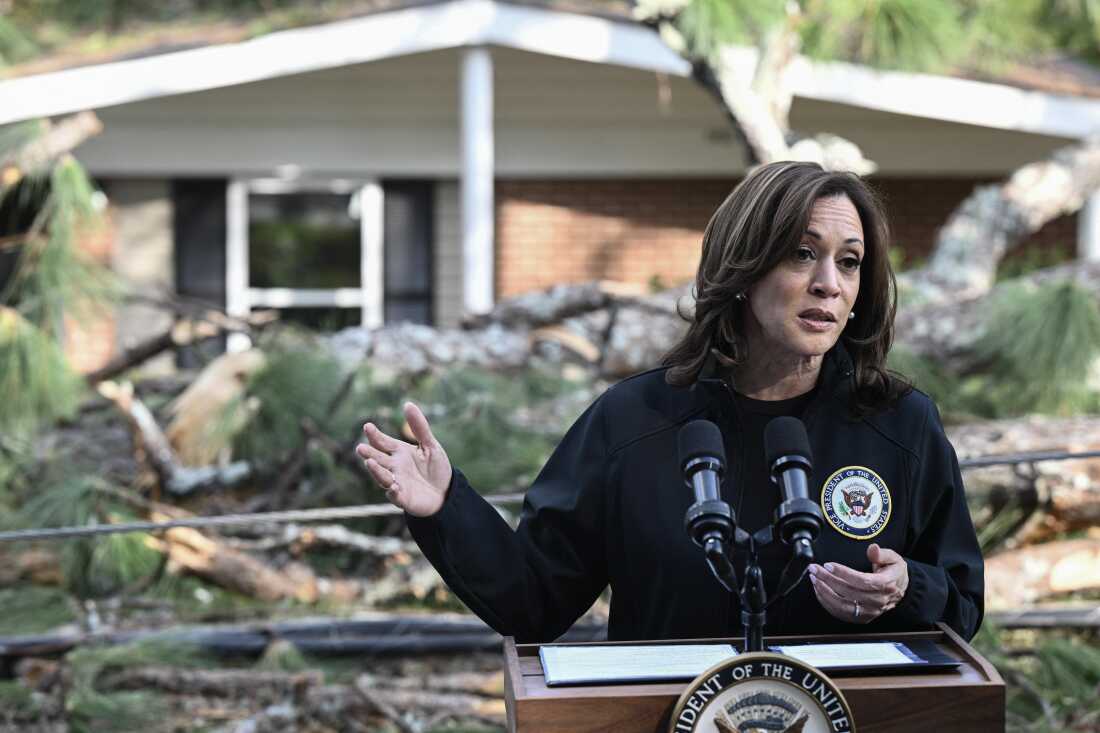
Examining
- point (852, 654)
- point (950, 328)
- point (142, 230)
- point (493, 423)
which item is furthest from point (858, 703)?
point (142, 230)

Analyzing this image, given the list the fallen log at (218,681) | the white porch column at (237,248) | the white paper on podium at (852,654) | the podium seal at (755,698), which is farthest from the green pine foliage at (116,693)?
the white porch column at (237,248)

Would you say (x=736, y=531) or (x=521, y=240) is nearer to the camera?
(x=736, y=531)

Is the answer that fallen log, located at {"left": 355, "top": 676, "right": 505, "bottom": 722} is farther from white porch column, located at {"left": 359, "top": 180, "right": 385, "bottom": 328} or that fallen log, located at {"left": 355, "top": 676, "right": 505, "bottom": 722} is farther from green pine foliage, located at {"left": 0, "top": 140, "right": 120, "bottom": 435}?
white porch column, located at {"left": 359, "top": 180, "right": 385, "bottom": 328}

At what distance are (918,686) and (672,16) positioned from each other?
12.9 feet

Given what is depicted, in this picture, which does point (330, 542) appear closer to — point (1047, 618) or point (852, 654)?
point (1047, 618)

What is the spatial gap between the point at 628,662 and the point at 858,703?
0.26 m

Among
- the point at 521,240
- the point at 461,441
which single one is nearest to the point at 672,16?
the point at 461,441

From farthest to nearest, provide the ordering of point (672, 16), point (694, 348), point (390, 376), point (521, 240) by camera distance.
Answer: point (521, 240) < point (390, 376) < point (672, 16) < point (694, 348)

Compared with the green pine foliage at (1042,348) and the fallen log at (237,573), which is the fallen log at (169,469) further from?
the green pine foliage at (1042,348)

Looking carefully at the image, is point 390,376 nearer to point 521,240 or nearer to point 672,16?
point 672,16

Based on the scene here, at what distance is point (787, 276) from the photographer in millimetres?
2033

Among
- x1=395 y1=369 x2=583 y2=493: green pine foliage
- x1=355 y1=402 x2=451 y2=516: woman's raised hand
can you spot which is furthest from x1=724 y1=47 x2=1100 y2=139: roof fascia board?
x1=355 y1=402 x2=451 y2=516: woman's raised hand

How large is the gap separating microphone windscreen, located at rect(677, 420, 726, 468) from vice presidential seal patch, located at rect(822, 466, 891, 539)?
0.31 meters

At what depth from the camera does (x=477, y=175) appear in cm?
845
